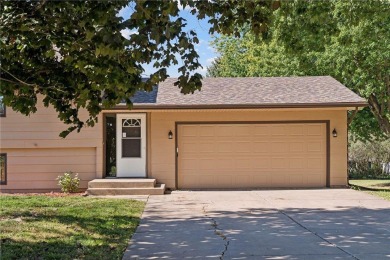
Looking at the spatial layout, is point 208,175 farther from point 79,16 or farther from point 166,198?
point 79,16

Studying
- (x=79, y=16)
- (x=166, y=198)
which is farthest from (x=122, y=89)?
(x=166, y=198)

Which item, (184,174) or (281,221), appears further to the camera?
(184,174)

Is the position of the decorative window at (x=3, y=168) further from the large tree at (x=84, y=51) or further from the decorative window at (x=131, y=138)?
the large tree at (x=84, y=51)

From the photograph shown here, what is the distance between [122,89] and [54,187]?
967 centimetres

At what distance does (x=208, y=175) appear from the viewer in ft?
47.7

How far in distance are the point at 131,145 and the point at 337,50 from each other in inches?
377

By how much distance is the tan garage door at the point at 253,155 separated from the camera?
14.5 metres

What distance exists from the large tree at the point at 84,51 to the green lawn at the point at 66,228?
1.71 meters

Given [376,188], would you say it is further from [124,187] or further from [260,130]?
[124,187]

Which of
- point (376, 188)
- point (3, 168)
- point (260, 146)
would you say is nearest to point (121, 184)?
point (3, 168)

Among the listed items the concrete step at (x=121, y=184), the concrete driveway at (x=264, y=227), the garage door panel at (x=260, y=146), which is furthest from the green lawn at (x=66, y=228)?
the garage door panel at (x=260, y=146)

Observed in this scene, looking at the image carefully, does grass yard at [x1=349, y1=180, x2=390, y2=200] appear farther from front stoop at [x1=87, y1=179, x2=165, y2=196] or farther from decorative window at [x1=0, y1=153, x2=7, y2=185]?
decorative window at [x1=0, y1=153, x2=7, y2=185]

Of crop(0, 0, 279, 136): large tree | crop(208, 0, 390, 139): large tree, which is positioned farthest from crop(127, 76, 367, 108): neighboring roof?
crop(0, 0, 279, 136): large tree

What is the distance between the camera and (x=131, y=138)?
14.5 metres
